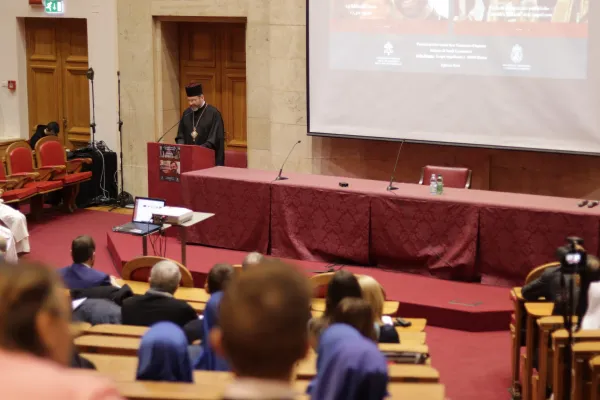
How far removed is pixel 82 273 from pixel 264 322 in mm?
4489

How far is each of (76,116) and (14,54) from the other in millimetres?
1197

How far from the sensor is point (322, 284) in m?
5.64

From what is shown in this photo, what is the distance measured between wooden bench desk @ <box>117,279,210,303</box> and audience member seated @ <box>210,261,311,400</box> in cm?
413

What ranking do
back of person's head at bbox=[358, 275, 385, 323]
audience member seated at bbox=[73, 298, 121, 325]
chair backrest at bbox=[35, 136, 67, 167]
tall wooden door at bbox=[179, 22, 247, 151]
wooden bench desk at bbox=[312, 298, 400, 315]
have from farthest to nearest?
1. tall wooden door at bbox=[179, 22, 247, 151]
2. chair backrest at bbox=[35, 136, 67, 167]
3. wooden bench desk at bbox=[312, 298, 400, 315]
4. audience member seated at bbox=[73, 298, 121, 325]
5. back of person's head at bbox=[358, 275, 385, 323]

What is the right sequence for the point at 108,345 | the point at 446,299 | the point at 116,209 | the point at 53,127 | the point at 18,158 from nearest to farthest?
the point at 108,345
the point at 446,299
the point at 18,158
the point at 116,209
the point at 53,127

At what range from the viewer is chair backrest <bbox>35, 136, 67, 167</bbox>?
1063 cm

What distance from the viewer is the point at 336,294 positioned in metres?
4.05

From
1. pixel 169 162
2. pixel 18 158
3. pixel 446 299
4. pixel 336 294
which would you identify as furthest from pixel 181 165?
pixel 336 294


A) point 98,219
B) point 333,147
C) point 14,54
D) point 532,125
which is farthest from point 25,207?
point 532,125

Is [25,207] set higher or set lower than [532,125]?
lower

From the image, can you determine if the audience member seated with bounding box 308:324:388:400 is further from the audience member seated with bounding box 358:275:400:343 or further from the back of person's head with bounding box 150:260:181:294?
the back of person's head with bounding box 150:260:181:294

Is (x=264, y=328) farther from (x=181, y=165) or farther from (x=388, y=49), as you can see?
(x=388, y=49)

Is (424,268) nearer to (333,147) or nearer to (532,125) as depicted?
(532,125)

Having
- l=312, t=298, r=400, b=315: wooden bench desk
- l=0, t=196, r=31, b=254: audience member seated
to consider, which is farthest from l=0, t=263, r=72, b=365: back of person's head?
l=0, t=196, r=31, b=254: audience member seated
